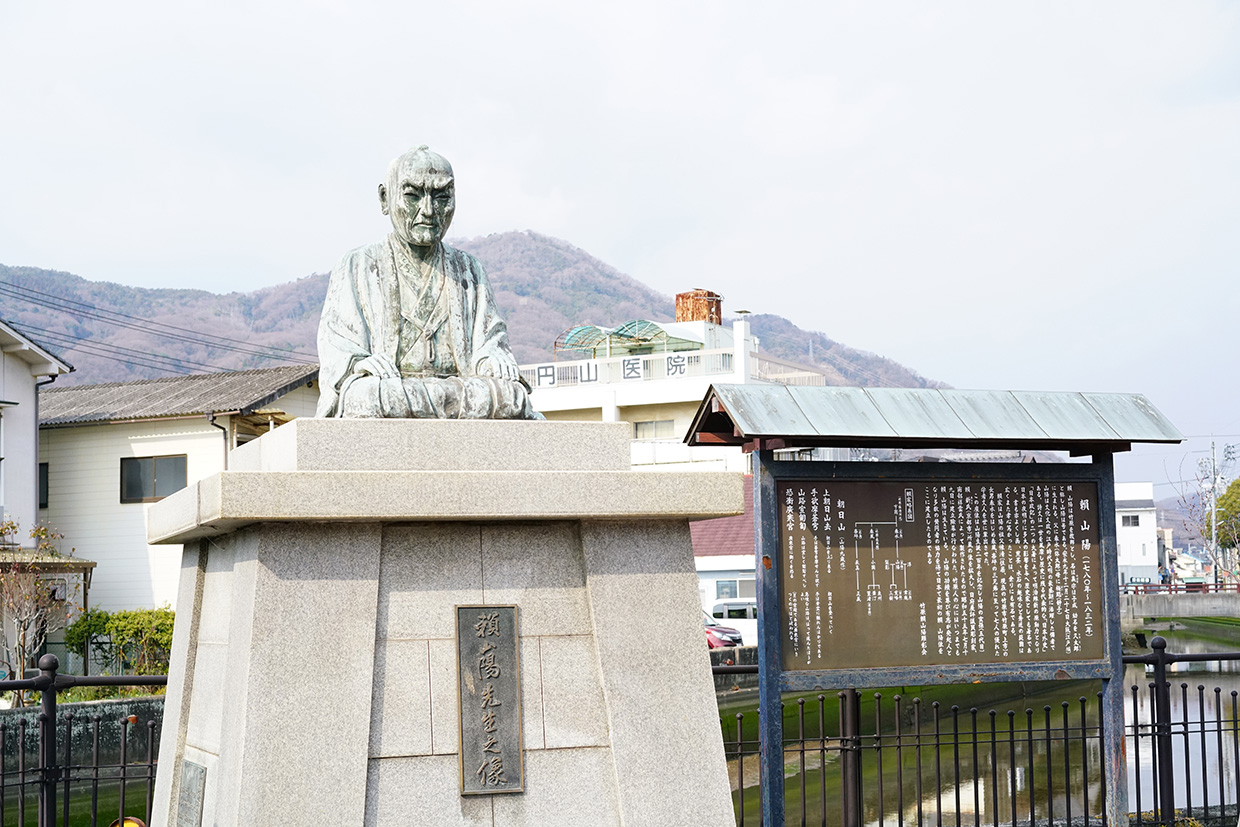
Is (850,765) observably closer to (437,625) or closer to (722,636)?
(437,625)

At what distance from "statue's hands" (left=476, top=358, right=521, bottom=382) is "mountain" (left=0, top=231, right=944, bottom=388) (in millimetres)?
66802

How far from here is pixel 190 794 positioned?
563 centimetres

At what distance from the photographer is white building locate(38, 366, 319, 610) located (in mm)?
22234

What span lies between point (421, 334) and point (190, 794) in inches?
97.3

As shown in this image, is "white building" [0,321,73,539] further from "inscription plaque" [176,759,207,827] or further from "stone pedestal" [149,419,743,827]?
"stone pedestal" [149,419,743,827]

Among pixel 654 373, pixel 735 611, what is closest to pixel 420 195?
pixel 735 611

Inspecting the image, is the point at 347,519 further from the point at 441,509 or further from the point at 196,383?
the point at 196,383

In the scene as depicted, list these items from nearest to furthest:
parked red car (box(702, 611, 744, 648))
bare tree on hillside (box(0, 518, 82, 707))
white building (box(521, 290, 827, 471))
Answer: bare tree on hillside (box(0, 518, 82, 707))
parked red car (box(702, 611, 744, 648))
white building (box(521, 290, 827, 471))

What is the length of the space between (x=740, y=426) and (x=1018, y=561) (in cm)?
223

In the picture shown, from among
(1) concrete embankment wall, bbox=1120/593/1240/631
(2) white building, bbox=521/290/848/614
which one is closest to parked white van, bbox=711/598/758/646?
(2) white building, bbox=521/290/848/614

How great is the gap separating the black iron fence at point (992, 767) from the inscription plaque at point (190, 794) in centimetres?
299

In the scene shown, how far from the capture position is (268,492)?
500cm

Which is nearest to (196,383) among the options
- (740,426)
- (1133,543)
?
(740,426)

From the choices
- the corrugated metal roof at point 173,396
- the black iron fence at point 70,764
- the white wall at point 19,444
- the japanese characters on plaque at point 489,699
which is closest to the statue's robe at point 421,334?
the japanese characters on plaque at point 489,699
